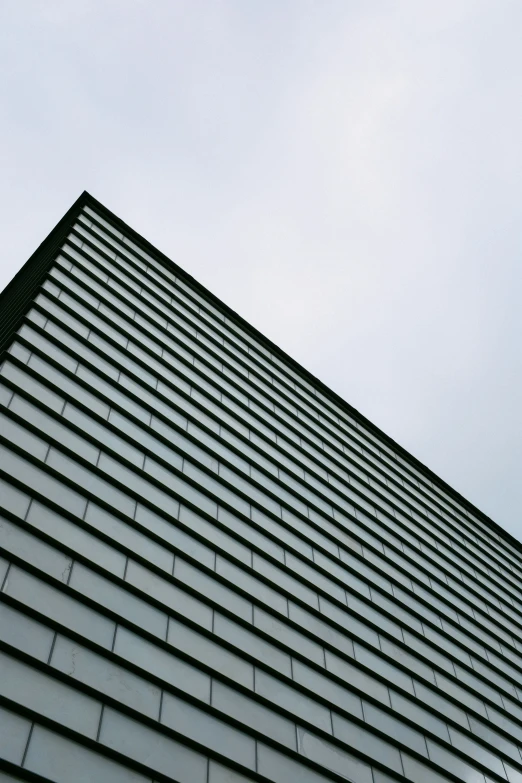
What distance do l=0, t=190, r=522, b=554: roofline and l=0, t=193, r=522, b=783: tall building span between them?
0.59 ft

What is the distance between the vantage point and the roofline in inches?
1082

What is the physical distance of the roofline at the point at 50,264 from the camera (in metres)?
27.5

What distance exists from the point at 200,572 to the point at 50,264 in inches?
584

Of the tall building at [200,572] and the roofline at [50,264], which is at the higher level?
the roofline at [50,264]

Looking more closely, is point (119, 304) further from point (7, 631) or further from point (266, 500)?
point (7, 631)

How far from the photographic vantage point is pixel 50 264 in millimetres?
30672

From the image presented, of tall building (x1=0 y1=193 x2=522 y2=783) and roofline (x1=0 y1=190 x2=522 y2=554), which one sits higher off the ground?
roofline (x1=0 y1=190 x2=522 y2=554)

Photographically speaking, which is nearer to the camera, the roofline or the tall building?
the tall building

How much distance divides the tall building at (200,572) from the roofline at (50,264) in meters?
0.18

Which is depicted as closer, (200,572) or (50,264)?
(200,572)

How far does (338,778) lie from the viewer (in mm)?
21656

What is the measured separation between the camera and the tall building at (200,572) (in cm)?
1731

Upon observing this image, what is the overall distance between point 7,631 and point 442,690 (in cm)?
2119

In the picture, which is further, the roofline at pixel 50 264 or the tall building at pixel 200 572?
the roofline at pixel 50 264
